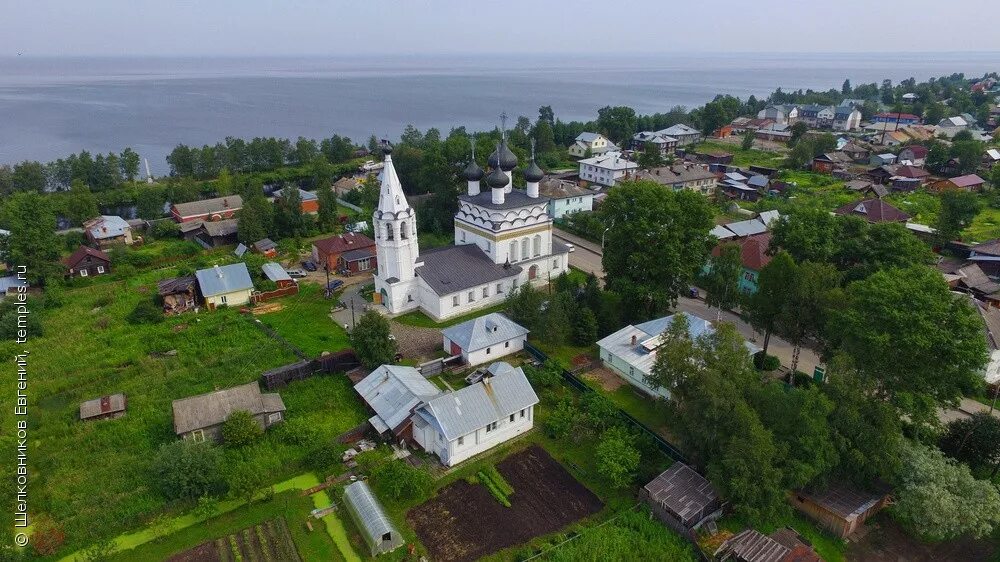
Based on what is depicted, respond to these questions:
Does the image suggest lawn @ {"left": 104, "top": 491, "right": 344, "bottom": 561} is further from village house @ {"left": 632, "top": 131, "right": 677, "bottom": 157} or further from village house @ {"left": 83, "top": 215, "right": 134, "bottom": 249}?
village house @ {"left": 632, "top": 131, "right": 677, "bottom": 157}

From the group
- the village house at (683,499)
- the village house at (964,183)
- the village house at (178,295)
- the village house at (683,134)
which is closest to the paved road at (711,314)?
the village house at (683,499)

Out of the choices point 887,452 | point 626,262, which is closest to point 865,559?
point 887,452

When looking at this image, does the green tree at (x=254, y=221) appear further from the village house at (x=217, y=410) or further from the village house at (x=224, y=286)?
the village house at (x=217, y=410)

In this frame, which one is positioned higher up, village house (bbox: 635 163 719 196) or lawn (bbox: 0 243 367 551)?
village house (bbox: 635 163 719 196)

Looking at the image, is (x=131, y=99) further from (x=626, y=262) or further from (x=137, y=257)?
(x=626, y=262)

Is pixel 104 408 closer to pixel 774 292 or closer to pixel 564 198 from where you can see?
pixel 774 292

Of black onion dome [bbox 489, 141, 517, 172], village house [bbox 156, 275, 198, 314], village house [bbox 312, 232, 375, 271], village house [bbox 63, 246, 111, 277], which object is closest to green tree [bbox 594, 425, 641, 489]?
black onion dome [bbox 489, 141, 517, 172]
